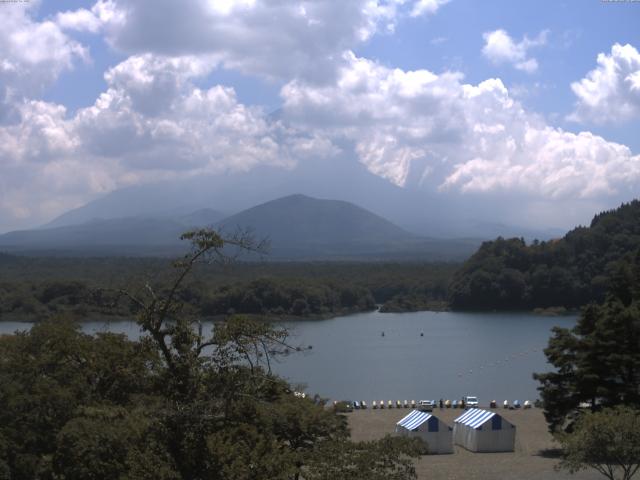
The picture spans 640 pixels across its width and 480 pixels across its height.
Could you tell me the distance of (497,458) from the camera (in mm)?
13500

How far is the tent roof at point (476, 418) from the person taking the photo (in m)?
14.2

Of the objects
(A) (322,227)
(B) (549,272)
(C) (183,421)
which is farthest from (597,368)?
(A) (322,227)

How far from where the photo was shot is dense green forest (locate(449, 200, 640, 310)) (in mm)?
46188

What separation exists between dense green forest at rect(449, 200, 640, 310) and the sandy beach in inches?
1154

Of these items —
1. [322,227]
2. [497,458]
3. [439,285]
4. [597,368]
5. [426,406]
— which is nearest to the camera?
[597,368]

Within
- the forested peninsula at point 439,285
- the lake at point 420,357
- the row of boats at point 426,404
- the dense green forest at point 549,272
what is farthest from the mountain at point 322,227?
the row of boats at point 426,404

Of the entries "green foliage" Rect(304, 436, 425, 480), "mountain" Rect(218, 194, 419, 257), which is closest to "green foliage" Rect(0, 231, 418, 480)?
"green foliage" Rect(304, 436, 425, 480)

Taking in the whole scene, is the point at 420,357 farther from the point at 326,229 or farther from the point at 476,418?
the point at 326,229

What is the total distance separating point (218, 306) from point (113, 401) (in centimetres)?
3318

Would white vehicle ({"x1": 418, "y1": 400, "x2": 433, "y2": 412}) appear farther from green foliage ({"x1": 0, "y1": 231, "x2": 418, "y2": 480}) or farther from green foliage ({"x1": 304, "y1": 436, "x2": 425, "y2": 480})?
green foliage ({"x1": 304, "y1": 436, "x2": 425, "y2": 480})

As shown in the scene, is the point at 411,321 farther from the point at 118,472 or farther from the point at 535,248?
the point at 118,472

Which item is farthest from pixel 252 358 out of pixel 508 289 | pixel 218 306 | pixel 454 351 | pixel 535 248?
pixel 535 248

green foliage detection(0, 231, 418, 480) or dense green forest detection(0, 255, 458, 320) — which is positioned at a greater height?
green foliage detection(0, 231, 418, 480)

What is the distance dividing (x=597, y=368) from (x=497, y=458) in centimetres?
214
